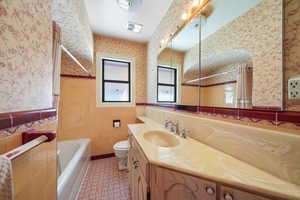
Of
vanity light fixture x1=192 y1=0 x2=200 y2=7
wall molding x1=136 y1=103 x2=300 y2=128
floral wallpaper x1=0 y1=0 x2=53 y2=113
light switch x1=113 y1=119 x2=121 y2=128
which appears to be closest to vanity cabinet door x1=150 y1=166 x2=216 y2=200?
wall molding x1=136 y1=103 x2=300 y2=128

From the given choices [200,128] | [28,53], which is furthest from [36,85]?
[200,128]

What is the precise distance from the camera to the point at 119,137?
7.88ft

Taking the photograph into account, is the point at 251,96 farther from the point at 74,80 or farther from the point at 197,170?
the point at 74,80

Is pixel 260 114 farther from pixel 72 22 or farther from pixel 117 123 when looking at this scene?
pixel 117 123

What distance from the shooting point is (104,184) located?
156cm

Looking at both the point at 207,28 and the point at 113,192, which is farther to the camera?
the point at 113,192

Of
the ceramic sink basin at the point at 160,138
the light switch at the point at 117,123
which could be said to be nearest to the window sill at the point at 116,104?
the light switch at the point at 117,123

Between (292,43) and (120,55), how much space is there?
94.9 inches

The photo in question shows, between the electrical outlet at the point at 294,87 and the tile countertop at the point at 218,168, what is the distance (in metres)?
0.38

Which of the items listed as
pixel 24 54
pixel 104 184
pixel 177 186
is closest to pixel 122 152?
pixel 104 184

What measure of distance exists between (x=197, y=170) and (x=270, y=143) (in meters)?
0.37

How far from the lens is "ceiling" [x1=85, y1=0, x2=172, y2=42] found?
1.56 metres

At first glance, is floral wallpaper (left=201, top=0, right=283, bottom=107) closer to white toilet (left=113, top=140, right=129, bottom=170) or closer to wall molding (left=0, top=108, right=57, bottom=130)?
wall molding (left=0, top=108, right=57, bottom=130)

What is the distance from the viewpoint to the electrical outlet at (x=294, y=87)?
0.50 m
